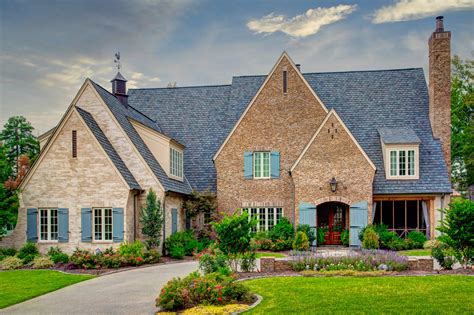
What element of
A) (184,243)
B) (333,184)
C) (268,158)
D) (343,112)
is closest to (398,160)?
(333,184)

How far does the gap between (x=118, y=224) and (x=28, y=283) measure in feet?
20.8

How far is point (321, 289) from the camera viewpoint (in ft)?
41.3

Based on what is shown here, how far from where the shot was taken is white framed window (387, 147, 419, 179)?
26.6 m

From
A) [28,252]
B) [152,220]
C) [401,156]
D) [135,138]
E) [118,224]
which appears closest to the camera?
[28,252]

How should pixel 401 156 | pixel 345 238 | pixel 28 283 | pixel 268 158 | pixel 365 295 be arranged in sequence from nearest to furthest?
pixel 365 295 < pixel 28 283 < pixel 345 238 < pixel 401 156 < pixel 268 158

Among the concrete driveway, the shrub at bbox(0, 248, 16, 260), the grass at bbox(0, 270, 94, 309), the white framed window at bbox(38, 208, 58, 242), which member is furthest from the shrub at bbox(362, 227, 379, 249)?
the shrub at bbox(0, 248, 16, 260)

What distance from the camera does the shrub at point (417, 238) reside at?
2484 cm

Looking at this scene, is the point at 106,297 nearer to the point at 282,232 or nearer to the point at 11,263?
the point at 11,263

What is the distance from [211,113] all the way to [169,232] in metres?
11.1

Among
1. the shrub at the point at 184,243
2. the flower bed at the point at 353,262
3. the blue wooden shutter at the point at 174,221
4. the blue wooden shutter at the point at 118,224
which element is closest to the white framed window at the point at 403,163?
the flower bed at the point at 353,262

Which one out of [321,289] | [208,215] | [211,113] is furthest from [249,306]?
[211,113]

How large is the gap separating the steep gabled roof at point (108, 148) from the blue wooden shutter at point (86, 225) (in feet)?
7.92

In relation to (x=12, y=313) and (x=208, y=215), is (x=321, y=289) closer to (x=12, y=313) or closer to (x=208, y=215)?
(x=12, y=313)

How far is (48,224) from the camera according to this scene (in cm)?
2186
